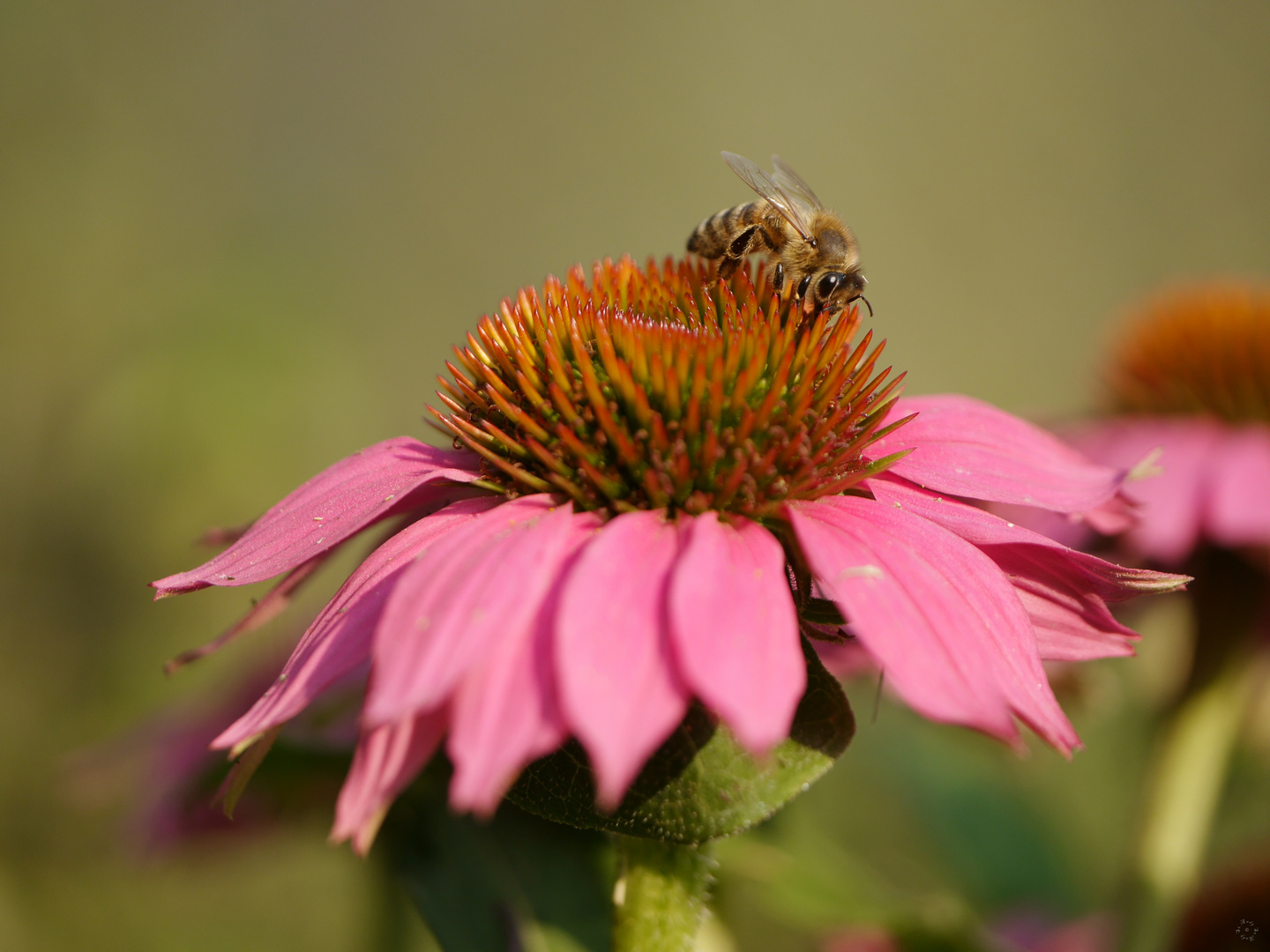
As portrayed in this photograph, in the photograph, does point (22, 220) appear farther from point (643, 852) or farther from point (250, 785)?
point (643, 852)

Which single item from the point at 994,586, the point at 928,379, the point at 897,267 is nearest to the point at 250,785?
the point at 994,586

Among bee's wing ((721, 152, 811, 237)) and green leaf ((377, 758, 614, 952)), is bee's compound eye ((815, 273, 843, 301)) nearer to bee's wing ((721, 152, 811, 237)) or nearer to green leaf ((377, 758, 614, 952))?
bee's wing ((721, 152, 811, 237))

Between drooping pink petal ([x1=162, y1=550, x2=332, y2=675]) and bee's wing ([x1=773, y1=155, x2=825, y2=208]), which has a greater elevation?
bee's wing ([x1=773, y1=155, x2=825, y2=208])

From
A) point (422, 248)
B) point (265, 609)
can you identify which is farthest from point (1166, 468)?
point (422, 248)

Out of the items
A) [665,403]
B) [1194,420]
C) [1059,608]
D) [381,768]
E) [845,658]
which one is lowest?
[1194,420]

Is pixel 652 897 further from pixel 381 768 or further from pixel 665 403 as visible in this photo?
pixel 665 403

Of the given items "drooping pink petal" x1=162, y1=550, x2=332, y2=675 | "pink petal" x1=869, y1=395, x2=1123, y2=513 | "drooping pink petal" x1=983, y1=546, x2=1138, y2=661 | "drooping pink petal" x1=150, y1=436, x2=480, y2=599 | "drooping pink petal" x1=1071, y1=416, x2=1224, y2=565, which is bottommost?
"drooping pink petal" x1=1071, y1=416, x2=1224, y2=565

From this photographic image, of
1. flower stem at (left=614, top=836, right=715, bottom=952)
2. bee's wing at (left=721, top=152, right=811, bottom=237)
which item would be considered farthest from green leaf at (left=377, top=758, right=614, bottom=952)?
bee's wing at (left=721, top=152, right=811, bottom=237)
